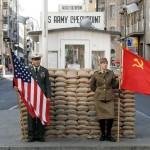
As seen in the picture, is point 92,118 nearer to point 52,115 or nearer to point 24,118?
point 52,115

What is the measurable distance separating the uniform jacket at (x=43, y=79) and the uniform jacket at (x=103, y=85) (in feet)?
3.08

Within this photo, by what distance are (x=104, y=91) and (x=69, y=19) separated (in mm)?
4675

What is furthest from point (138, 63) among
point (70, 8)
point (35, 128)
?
point (70, 8)

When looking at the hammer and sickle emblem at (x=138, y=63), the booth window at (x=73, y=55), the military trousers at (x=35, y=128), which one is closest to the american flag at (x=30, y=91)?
the military trousers at (x=35, y=128)

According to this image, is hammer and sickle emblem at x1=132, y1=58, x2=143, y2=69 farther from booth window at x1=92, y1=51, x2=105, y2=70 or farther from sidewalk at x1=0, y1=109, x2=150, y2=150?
booth window at x1=92, y1=51, x2=105, y2=70

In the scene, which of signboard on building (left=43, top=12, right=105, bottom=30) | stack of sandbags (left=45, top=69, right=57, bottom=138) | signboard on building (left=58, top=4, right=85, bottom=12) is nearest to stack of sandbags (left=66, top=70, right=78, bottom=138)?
stack of sandbags (left=45, top=69, right=57, bottom=138)

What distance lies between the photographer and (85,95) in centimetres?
1126

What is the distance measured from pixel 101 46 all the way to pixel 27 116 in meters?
3.66

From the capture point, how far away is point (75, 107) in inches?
444

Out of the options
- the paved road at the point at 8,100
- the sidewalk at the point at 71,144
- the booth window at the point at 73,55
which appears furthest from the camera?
the paved road at the point at 8,100

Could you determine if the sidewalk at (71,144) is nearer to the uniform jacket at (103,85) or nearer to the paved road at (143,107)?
the uniform jacket at (103,85)

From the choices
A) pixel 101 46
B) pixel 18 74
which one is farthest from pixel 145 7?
pixel 18 74

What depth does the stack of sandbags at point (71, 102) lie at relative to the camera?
442 inches

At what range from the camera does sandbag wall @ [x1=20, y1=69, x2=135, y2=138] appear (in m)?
11.2
